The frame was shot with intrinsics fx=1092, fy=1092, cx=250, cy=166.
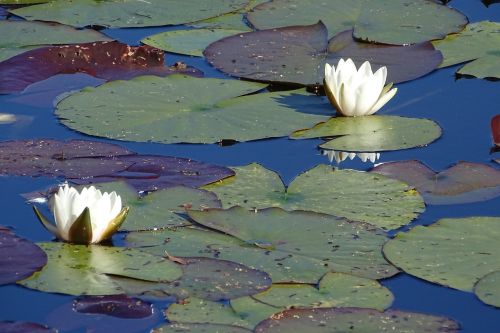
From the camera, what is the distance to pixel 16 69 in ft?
16.3

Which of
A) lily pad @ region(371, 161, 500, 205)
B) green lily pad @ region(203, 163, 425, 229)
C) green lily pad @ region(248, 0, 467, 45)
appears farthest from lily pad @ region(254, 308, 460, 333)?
green lily pad @ region(248, 0, 467, 45)

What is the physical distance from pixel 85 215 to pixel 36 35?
2.29 meters

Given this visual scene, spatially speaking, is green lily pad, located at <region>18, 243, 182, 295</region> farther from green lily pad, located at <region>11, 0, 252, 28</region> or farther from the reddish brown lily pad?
green lily pad, located at <region>11, 0, 252, 28</region>

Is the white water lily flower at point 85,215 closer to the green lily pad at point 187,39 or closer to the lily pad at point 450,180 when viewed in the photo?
the lily pad at point 450,180

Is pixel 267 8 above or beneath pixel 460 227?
above

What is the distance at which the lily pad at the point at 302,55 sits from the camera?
4.95 m

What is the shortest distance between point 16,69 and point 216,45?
958 millimetres

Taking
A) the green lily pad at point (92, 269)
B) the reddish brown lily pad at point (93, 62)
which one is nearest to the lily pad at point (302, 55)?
the reddish brown lily pad at point (93, 62)

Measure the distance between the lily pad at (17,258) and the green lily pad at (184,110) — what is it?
1.03 meters

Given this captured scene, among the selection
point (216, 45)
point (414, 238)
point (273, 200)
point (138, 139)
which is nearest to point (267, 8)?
point (216, 45)

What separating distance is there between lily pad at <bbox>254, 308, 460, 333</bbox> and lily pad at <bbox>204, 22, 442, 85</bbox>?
199cm

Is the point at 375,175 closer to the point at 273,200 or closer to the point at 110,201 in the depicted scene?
the point at 273,200

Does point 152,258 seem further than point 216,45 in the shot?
No

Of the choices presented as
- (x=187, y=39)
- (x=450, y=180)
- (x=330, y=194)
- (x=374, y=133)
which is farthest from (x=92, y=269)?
(x=187, y=39)
